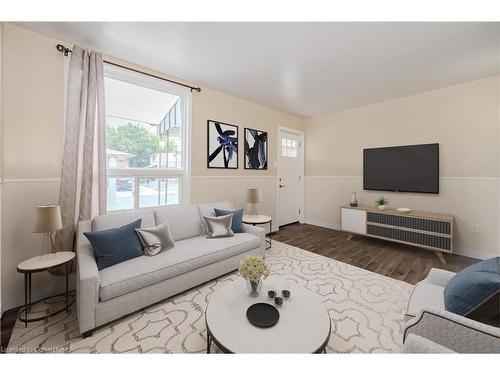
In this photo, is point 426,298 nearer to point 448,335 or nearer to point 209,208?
point 448,335

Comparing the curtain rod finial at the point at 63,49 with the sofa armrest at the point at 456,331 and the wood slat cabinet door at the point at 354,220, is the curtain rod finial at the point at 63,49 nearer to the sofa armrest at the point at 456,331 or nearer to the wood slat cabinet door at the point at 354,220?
the sofa armrest at the point at 456,331

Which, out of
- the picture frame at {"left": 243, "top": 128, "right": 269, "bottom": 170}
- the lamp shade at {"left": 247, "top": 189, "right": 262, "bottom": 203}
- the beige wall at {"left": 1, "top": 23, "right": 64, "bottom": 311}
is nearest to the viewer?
the beige wall at {"left": 1, "top": 23, "right": 64, "bottom": 311}

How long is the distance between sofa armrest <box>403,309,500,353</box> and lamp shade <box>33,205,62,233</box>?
2.69 meters

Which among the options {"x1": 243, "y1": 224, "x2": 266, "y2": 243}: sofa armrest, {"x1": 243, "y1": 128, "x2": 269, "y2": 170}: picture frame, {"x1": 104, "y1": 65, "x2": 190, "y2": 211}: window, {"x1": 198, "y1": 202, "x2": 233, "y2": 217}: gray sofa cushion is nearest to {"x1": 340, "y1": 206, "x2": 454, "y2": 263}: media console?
{"x1": 243, "y1": 128, "x2": 269, "y2": 170}: picture frame

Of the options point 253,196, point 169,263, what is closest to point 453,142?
point 253,196

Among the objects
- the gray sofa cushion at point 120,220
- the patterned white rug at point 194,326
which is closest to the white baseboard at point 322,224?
the patterned white rug at point 194,326

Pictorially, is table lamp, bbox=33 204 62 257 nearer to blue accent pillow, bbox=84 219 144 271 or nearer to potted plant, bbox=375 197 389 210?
blue accent pillow, bbox=84 219 144 271

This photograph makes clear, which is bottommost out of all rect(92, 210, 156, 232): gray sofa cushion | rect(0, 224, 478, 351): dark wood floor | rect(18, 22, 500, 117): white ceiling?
rect(0, 224, 478, 351): dark wood floor

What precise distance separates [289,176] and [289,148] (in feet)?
2.14

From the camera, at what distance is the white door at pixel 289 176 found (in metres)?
4.61

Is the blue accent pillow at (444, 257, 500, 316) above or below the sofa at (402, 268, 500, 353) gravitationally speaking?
above

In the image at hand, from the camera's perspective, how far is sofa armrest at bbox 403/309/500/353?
0.93 meters

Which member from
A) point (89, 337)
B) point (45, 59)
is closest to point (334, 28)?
point (45, 59)

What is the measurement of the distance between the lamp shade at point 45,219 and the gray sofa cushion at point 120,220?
0.32 m
